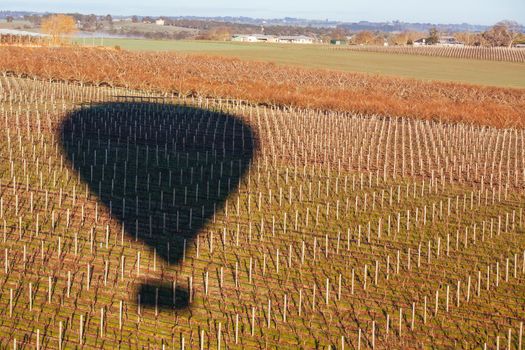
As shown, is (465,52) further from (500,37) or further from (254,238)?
(254,238)

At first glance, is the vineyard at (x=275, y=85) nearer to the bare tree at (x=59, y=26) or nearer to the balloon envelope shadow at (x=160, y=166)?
the balloon envelope shadow at (x=160, y=166)

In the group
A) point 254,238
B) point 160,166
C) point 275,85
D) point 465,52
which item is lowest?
point 465,52

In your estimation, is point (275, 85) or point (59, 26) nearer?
point (275, 85)

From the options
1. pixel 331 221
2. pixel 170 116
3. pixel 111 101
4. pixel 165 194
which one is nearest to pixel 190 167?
pixel 165 194

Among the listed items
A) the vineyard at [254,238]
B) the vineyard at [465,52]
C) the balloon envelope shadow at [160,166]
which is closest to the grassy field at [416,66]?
the vineyard at [465,52]

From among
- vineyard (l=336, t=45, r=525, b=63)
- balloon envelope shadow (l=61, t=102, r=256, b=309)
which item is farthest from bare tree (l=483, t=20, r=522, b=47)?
balloon envelope shadow (l=61, t=102, r=256, b=309)

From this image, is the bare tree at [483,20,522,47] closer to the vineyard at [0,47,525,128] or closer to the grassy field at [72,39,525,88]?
the grassy field at [72,39,525,88]

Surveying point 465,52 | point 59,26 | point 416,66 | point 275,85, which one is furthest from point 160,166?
point 465,52
